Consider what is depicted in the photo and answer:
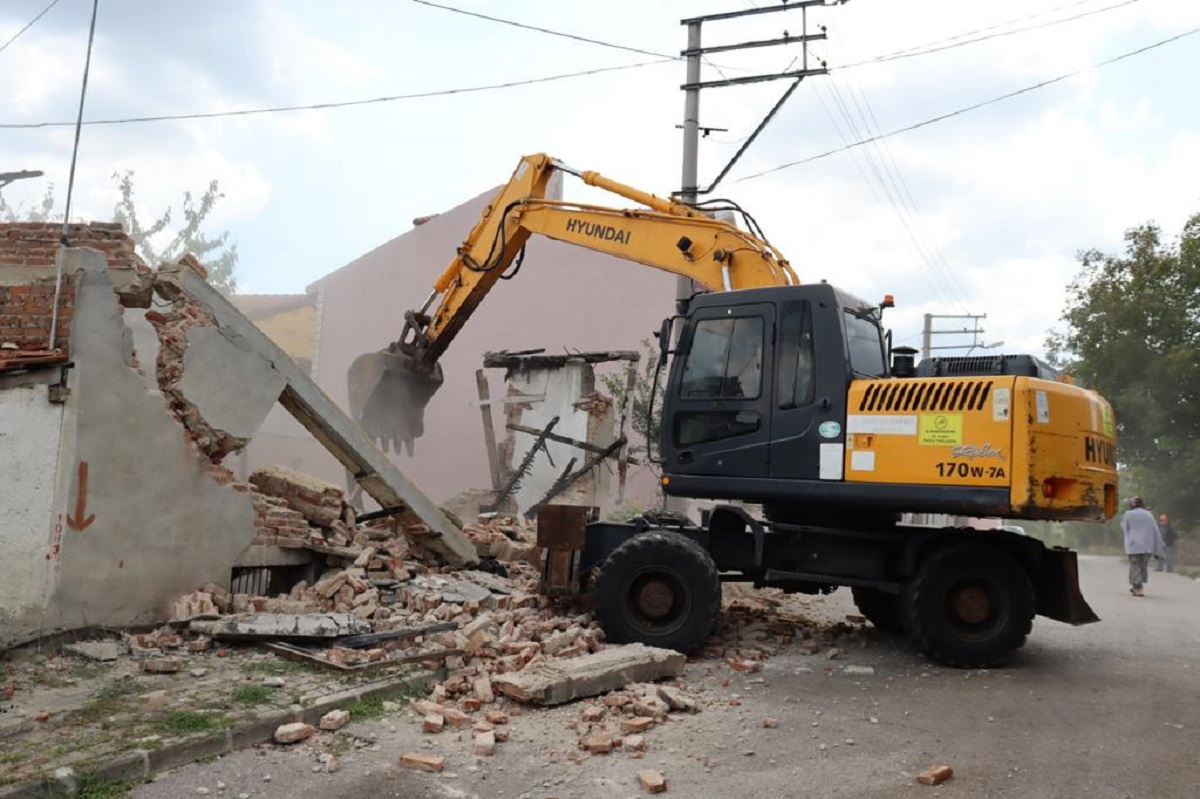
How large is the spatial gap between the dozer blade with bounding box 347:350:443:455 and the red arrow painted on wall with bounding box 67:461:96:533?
17.1 ft

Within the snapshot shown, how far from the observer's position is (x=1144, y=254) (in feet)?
105

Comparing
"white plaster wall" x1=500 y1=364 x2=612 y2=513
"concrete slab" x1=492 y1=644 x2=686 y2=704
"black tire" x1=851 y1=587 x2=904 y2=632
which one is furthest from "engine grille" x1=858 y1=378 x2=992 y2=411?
"white plaster wall" x1=500 y1=364 x2=612 y2=513

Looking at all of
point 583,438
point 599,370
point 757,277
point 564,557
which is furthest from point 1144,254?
point 564,557

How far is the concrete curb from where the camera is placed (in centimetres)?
409

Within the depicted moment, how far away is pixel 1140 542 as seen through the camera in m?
14.2

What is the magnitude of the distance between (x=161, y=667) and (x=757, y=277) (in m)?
5.74

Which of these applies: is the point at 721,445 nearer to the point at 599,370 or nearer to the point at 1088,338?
the point at 599,370

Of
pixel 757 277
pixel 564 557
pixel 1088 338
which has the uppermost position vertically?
pixel 1088 338

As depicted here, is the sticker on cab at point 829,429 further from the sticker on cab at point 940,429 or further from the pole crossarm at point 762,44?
the pole crossarm at point 762,44

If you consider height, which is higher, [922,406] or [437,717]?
[922,406]

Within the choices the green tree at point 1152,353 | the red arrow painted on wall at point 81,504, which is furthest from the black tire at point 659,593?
the green tree at point 1152,353

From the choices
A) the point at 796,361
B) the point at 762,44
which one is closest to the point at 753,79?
the point at 762,44

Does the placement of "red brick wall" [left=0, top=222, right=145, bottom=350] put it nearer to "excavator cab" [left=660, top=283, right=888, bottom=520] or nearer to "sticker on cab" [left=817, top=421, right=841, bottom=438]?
"excavator cab" [left=660, top=283, right=888, bottom=520]

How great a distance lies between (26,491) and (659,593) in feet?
15.1
